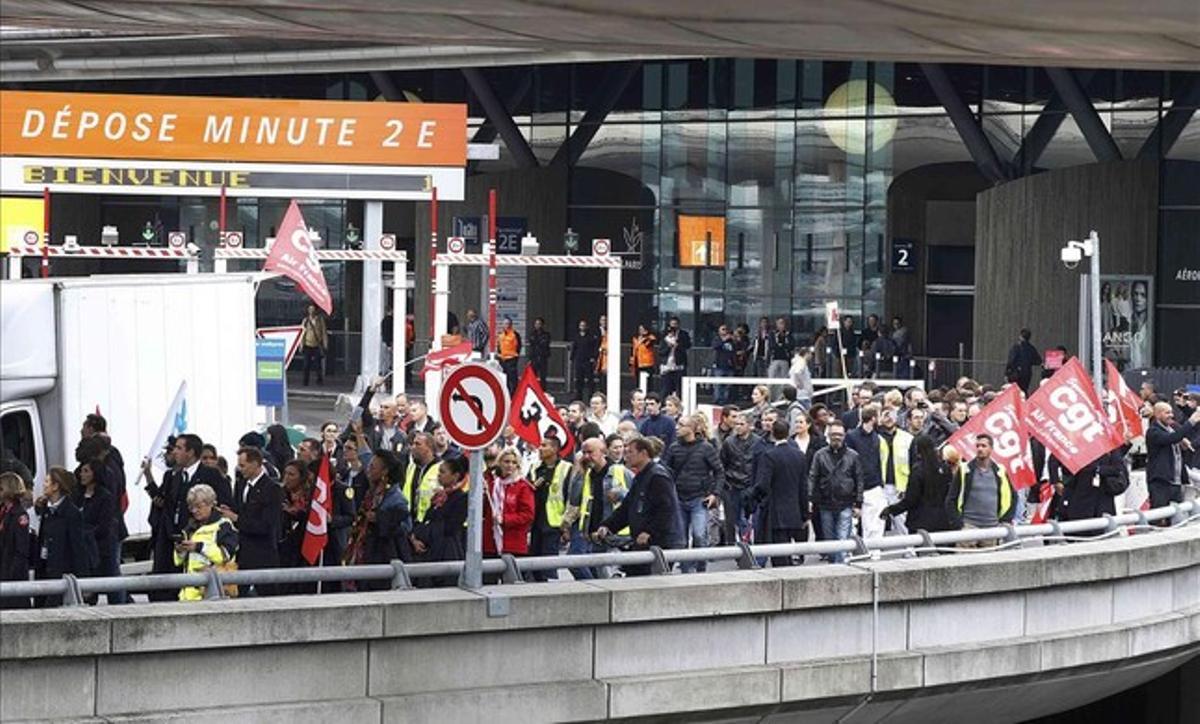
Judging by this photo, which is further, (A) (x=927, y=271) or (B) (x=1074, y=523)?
(A) (x=927, y=271)

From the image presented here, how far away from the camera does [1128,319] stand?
4850 cm

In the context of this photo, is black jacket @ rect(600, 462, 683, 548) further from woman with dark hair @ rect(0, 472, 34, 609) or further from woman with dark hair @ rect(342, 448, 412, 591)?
woman with dark hair @ rect(0, 472, 34, 609)

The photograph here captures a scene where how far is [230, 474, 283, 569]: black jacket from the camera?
17.6 metres

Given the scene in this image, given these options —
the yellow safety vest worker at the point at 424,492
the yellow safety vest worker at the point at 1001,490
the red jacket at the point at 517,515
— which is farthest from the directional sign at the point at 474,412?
the yellow safety vest worker at the point at 1001,490

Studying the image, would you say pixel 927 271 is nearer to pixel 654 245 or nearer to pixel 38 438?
pixel 654 245

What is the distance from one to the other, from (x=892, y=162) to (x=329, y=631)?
1571 inches

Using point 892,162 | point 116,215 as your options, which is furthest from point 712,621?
point 116,215

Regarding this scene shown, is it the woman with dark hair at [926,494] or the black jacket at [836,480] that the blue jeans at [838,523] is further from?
the woman with dark hair at [926,494]

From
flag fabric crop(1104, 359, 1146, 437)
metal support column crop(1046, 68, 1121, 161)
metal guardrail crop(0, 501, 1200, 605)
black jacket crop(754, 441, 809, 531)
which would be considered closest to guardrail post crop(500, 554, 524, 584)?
metal guardrail crop(0, 501, 1200, 605)

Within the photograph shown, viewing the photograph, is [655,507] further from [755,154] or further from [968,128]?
[755,154]

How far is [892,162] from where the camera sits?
5456 centimetres

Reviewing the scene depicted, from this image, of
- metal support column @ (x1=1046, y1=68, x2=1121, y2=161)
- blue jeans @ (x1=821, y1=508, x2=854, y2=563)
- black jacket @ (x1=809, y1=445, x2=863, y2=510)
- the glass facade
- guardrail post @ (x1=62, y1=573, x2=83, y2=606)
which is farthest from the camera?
the glass facade

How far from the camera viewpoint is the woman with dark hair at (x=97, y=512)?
1752cm

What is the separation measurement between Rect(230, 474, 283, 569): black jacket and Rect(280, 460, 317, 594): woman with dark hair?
713 millimetres
